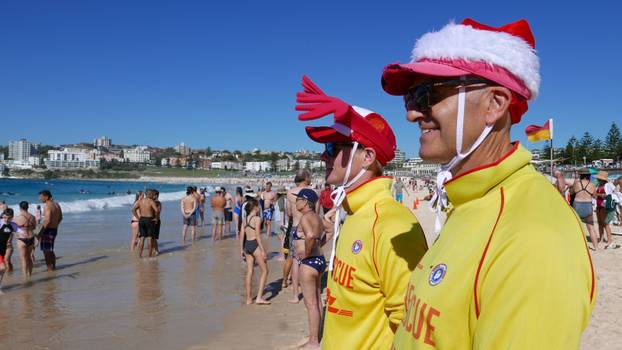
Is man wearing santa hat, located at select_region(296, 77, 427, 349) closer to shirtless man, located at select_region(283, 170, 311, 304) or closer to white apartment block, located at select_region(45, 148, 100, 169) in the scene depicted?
shirtless man, located at select_region(283, 170, 311, 304)

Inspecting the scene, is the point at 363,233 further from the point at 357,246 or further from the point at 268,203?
the point at 268,203

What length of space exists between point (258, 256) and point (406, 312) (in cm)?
693

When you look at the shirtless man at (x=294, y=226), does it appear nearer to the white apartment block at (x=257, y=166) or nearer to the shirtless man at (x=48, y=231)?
the shirtless man at (x=48, y=231)

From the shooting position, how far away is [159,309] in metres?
7.81

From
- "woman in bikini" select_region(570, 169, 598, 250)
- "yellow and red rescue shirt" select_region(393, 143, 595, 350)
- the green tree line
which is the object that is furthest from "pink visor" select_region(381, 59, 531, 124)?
the green tree line

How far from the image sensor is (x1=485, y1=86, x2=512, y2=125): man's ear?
1291 millimetres

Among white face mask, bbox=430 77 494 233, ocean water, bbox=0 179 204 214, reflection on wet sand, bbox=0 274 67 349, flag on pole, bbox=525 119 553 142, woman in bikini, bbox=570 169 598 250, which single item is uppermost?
flag on pole, bbox=525 119 553 142

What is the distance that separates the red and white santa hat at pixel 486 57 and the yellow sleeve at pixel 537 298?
49cm

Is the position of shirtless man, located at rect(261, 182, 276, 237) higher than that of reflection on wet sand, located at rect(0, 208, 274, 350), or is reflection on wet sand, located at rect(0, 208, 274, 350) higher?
shirtless man, located at rect(261, 182, 276, 237)

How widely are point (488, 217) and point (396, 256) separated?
974 millimetres

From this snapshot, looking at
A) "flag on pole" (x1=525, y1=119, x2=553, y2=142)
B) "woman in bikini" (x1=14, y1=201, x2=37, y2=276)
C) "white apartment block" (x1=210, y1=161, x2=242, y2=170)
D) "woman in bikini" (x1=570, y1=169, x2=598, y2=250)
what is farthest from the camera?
"white apartment block" (x1=210, y1=161, x2=242, y2=170)

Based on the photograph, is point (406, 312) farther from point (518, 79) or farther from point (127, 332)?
point (127, 332)

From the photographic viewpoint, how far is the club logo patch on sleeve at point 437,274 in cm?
124

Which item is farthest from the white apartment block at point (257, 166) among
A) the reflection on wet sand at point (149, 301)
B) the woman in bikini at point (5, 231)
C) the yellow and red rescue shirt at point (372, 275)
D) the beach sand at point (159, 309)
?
Answer: the yellow and red rescue shirt at point (372, 275)
